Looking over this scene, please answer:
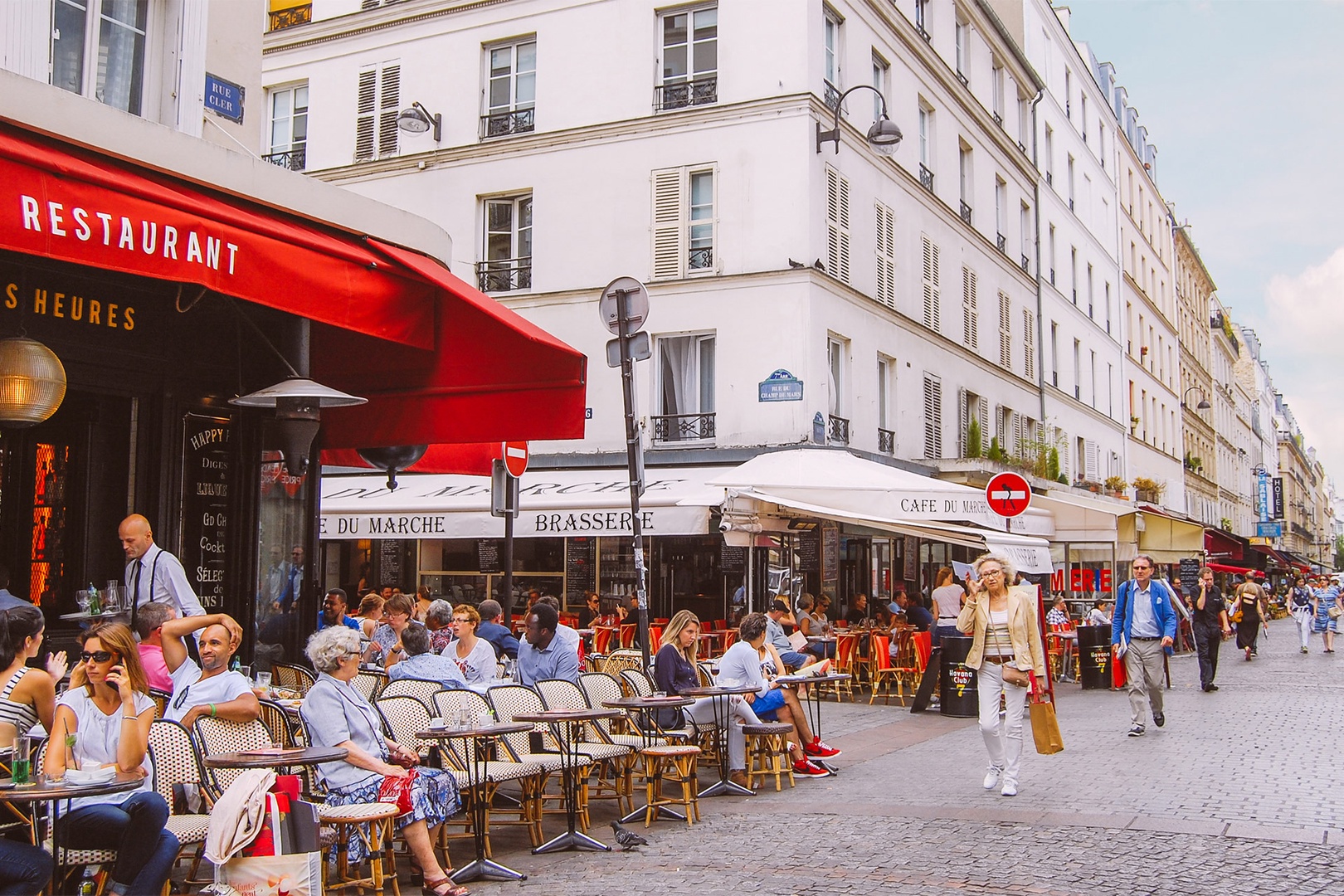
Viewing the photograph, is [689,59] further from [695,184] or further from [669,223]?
[669,223]

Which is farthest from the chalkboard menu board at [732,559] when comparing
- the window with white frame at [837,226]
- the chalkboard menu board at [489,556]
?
the window with white frame at [837,226]

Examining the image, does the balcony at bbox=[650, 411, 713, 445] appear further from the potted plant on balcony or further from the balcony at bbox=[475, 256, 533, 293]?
the potted plant on balcony

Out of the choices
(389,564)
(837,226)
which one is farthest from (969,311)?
(389,564)

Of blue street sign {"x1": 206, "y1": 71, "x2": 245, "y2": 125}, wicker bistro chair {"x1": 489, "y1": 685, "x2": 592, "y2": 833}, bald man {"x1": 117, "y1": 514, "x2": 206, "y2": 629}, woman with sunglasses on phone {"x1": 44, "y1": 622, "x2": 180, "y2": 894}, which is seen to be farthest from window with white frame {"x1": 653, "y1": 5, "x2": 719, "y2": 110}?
woman with sunglasses on phone {"x1": 44, "y1": 622, "x2": 180, "y2": 894}

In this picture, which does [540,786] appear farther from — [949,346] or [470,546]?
[949,346]

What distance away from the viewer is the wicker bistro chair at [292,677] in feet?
29.0

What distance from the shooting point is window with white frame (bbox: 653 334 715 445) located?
20.8m

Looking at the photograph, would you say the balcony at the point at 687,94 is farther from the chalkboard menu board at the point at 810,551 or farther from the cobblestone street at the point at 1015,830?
the cobblestone street at the point at 1015,830

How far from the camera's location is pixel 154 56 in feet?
27.0

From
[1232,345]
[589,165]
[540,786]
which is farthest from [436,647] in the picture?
[1232,345]

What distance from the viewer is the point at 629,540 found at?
67.1ft

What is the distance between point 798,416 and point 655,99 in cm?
615

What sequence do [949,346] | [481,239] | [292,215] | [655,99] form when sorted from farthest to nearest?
[949,346], [481,239], [655,99], [292,215]

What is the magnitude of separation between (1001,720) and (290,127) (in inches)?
815
